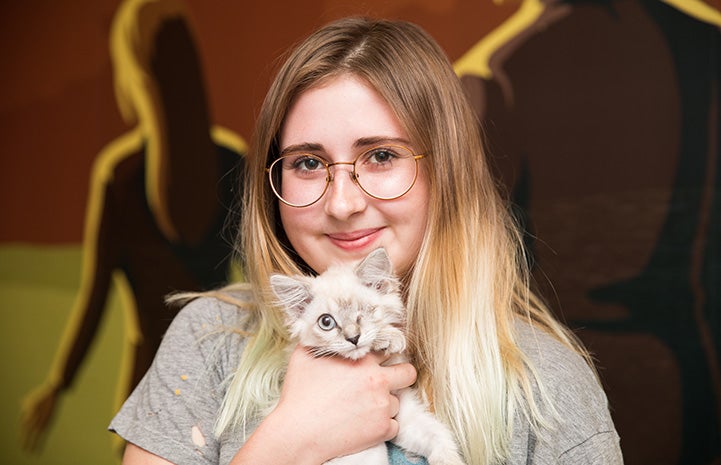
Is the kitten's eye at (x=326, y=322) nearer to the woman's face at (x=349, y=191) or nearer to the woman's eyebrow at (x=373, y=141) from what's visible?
the woman's face at (x=349, y=191)

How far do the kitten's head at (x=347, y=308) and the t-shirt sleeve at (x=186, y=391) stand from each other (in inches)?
8.5

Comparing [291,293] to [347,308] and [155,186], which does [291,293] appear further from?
[155,186]

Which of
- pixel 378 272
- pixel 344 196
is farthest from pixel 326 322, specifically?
pixel 344 196

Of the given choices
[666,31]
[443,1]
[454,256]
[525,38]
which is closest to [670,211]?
[666,31]

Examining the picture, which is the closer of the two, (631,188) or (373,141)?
(373,141)

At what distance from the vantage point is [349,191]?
1.54 meters

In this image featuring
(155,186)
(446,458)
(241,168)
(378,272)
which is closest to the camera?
(446,458)

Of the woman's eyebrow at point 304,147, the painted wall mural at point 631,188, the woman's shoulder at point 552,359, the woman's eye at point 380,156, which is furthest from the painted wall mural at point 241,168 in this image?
the woman's shoulder at point 552,359

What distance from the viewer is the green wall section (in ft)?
12.2

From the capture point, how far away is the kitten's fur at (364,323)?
4.75 feet

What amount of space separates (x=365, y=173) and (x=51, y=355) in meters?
3.06

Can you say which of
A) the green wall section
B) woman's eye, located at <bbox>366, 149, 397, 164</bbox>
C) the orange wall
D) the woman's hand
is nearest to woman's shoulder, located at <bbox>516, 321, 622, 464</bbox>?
the woman's hand

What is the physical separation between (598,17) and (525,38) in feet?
0.99

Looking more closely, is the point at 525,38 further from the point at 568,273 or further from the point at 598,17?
the point at 568,273
